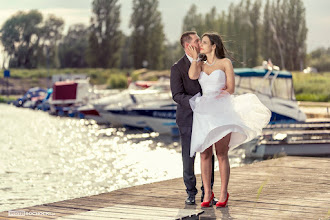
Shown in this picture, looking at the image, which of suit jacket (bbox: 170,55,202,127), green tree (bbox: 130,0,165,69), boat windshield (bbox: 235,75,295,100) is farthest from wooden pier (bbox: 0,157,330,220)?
green tree (bbox: 130,0,165,69)

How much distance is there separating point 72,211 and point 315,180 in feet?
10.3

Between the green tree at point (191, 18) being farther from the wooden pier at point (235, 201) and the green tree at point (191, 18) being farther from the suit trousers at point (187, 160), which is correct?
the suit trousers at point (187, 160)

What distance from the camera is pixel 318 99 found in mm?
36031

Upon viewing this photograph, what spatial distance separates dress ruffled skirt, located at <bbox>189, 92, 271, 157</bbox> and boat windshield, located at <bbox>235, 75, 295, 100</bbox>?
15.7 meters

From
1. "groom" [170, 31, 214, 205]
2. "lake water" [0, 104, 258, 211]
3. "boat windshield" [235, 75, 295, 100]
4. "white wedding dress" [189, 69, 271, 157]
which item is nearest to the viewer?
"white wedding dress" [189, 69, 271, 157]

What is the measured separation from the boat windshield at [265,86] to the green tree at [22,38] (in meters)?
A: 55.4

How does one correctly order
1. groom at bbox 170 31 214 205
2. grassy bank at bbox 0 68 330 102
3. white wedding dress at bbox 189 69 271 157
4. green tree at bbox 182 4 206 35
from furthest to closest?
1. green tree at bbox 182 4 206 35
2. grassy bank at bbox 0 68 330 102
3. groom at bbox 170 31 214 205
4. white wedding dress at bbox 189 69 271 157

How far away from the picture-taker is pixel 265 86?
72.9 ft

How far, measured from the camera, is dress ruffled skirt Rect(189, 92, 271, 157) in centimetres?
632

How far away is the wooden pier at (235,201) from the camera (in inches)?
251

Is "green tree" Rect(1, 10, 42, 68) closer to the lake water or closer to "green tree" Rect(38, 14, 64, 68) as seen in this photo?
"green tree" Rect(38, 14, 64, 68)

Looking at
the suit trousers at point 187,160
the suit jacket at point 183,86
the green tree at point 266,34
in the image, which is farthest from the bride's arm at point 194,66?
the green tree at point 266,34

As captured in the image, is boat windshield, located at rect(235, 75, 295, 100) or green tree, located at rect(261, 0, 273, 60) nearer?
boat windshield, located at rect(235, 75, 295, 100)

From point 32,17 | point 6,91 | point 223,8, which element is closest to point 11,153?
point 223,8
